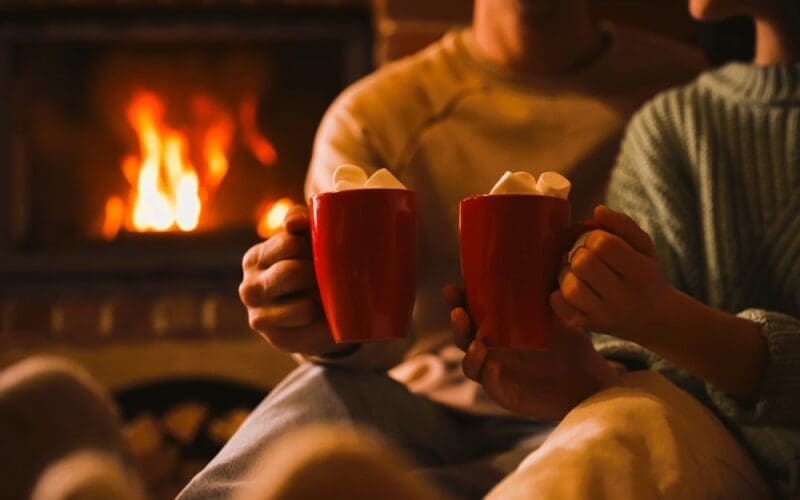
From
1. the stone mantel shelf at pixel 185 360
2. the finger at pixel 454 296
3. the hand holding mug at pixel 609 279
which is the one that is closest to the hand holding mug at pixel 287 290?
the finger at pixel 454 296

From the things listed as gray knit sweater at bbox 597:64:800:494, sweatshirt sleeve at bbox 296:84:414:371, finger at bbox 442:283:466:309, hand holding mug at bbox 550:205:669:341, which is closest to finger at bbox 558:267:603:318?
hand holding mug at bbox 550:205:669:341

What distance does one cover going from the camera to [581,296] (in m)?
0.66

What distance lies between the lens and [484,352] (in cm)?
74

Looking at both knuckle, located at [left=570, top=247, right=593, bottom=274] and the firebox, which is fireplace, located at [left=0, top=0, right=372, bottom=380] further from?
knuckle, located at [left=570, top=247, right=593, bottom=274]

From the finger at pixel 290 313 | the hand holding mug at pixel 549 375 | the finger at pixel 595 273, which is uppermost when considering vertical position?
the finger at pixel 595 273

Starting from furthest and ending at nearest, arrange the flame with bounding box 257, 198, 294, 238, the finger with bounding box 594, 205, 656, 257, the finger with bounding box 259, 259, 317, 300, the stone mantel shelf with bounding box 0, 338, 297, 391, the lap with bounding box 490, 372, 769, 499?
the flame with bounding box 257, 198, 294, 238
the stone mantel shelf with bounding box 0, 338, 297, 391
the finger with bounding box 259, 259, 317, 300
the finger with bounding box 594, 205, 656, 257
the lap with bounding box 490, 372, 769, 499

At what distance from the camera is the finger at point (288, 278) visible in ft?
2.54

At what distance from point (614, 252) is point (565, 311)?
2.5 inches

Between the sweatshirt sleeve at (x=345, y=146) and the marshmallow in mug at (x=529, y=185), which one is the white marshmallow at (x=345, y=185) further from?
the sweatshirt sleeve at (x=345, y=146)

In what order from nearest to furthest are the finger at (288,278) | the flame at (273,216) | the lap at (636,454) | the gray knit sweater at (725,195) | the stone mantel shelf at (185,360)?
the lap at (636,454), the finger at (288,278), the gray knit sweater at (725,195), the stone mantel shelf at (185,360), the flame at (273,216)

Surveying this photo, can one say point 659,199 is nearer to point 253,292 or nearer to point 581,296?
point 581,296

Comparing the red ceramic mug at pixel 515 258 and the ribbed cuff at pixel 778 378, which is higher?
the red ceramic mug at pixel 515 258

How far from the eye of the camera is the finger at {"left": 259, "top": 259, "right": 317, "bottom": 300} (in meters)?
0.77

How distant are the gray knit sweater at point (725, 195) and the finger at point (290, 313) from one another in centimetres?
30
